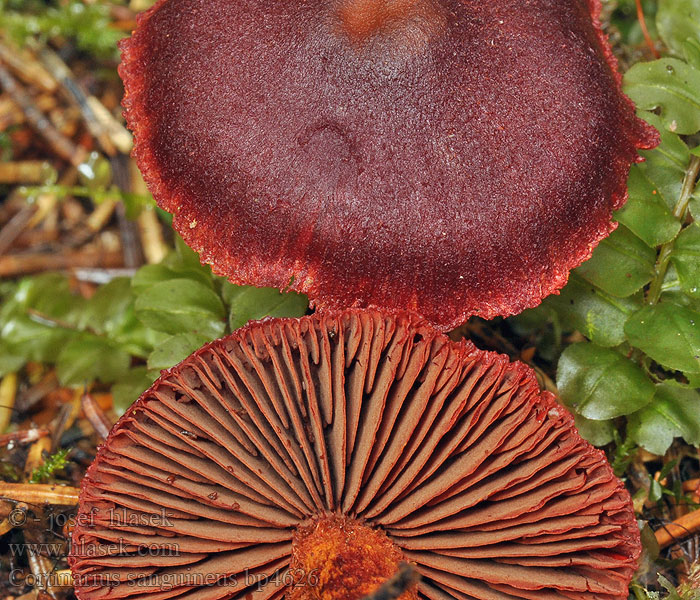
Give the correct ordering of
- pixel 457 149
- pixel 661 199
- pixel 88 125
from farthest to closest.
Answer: pixel 88 125 < pixel 661 199 < pixel 457 149

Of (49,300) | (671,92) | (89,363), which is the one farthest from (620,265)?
(49,300)

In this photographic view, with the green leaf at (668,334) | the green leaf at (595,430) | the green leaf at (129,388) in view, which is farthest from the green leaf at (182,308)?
the green leaf at (668,334)

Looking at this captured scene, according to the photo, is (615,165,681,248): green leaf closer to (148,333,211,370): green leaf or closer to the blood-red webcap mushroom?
the blood-red webcap mushroom

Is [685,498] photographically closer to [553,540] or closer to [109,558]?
[553,540]

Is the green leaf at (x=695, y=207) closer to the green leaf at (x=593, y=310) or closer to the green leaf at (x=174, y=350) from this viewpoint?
the green leaf at (x=593, y=310)

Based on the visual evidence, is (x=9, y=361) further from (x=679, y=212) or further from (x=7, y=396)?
(x=679, y=212)

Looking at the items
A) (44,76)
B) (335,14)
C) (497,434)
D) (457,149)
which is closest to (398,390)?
(497,434)
